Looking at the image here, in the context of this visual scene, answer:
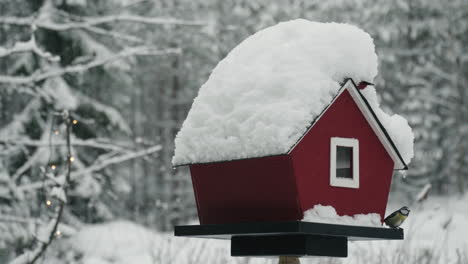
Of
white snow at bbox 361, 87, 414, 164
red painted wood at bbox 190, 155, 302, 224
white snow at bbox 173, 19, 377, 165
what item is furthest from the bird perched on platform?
white snow at bbox 173, 19, 377, 165

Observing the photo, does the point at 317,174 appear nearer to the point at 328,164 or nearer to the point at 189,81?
the point at 328,164

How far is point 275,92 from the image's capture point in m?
2.83

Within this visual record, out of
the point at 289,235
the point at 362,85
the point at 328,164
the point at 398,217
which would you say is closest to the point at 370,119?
the point at 362,85

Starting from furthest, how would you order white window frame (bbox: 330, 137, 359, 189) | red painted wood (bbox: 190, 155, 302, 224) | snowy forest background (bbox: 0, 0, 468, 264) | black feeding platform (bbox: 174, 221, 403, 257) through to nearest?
1. snowy forest background (bbox: 0, 0, 468, 264)
2. white window frame (bbox: 330, 137, 359, 189)
3. red painted wood (bbox: 190, 155, 302, 224)
4. black feeding platform (bbox: 174, 221, 403, 257)

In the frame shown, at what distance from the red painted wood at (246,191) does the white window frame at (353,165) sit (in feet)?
0.74

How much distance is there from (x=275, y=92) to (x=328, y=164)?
371 millimetres

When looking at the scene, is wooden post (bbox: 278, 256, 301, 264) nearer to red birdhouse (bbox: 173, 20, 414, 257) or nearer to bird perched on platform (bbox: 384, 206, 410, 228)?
red birdhouse (bbox: 173, 20, 414, 257)

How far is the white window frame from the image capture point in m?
2.88

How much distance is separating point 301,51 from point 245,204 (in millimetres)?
673

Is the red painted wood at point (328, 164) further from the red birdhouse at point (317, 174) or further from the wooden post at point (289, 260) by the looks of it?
the wooden post at point (289, 260)

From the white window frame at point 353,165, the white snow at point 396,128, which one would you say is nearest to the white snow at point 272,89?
the white snow at point 396,128

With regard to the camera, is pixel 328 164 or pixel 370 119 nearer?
pixel 328 164

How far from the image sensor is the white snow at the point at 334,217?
278 cm

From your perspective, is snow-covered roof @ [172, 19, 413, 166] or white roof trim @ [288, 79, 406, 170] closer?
snow-covered roof @ [172, 19, 413, 166]
